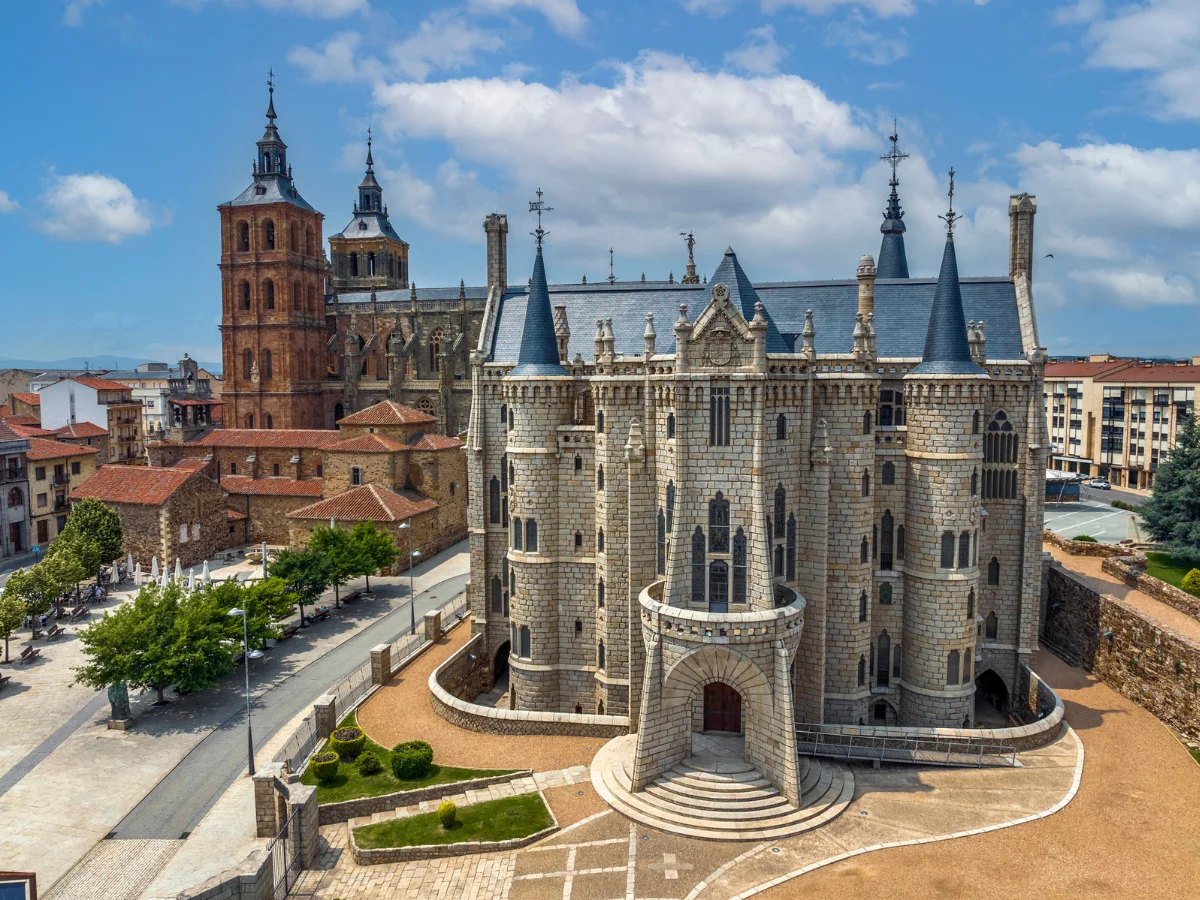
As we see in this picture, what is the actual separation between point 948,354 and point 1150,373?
285 feet

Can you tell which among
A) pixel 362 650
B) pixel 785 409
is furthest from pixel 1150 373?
pixel 362 650

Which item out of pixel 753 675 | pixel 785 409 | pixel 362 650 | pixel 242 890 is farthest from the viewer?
pixel 362 650

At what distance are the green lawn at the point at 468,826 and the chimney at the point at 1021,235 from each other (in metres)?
33.3

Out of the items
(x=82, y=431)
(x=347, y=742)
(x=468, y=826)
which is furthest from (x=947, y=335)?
(x=82, y=431)

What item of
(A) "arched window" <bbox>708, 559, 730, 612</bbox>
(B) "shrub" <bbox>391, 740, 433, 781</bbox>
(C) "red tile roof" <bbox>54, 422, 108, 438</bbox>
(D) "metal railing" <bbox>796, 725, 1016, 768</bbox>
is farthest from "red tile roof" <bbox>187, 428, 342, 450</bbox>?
(D) "metal railing" <bbox>796, 725, 1016, 768</bbox>

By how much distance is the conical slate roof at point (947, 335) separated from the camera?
32.5 meters

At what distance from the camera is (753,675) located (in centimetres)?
2825

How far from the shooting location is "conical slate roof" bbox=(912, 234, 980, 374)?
107ft

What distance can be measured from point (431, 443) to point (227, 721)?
3407cm

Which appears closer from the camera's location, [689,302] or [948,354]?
[948,354]

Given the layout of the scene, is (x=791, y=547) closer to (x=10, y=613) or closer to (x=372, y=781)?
(x=372, y=781)

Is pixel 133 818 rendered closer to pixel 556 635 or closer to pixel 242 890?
pixel 242 890

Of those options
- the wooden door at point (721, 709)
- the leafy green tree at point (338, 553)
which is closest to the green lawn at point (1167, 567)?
the wooden door at point (721, 709)

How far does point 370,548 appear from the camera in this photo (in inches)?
2077
